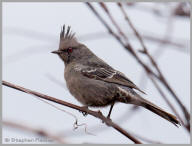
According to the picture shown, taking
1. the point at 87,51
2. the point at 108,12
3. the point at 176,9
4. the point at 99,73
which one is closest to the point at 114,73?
the point at 99,73

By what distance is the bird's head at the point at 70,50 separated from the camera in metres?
5.12

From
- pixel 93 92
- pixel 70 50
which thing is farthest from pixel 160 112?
pixel 70 50

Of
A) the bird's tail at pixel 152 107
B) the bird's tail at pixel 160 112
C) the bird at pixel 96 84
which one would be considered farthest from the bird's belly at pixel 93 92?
the bird's tail at pixel 160 112

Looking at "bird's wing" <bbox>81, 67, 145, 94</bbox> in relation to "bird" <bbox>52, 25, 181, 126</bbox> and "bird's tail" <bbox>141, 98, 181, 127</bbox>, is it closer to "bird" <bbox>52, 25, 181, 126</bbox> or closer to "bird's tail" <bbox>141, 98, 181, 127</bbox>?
"bird" <bbox>52, 25, 181, 126</bbox>

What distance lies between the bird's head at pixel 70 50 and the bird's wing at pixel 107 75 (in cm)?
61

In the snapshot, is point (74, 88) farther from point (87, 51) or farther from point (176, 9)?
point (176, 9)

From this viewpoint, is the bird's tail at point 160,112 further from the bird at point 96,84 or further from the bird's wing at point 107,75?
the bird's wing at point 107,75

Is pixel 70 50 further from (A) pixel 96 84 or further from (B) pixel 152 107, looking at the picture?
(B) pixel 152 107

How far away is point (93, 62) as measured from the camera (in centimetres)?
511

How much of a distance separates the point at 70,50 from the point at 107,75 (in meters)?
1.12

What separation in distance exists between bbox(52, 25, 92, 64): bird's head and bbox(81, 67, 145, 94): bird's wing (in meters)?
0.61

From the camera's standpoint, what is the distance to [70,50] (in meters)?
5.41

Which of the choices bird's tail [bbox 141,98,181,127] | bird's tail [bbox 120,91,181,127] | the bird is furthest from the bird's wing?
bird's tail [bbox 141,98,181,127]

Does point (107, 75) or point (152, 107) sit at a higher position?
point (107, 75)
